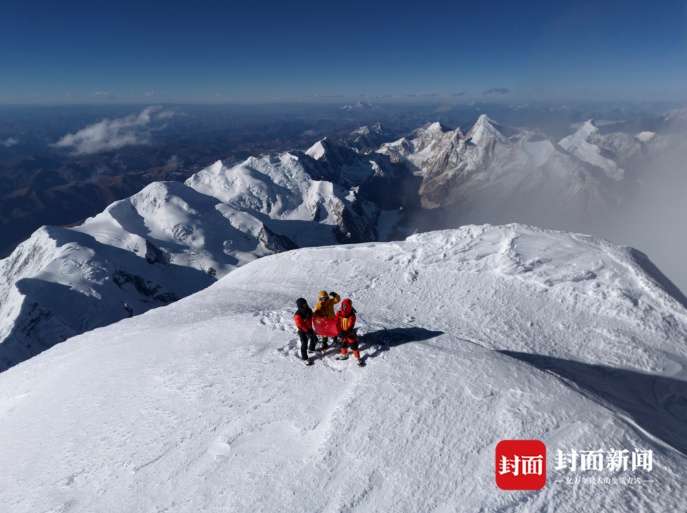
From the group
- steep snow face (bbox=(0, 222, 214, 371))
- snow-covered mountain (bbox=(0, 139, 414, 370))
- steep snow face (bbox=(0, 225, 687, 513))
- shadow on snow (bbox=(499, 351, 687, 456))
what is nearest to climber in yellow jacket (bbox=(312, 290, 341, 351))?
steep snow face (bbox=(0, 225, 687, 513))

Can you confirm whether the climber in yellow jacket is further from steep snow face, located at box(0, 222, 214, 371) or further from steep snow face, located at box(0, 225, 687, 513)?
steep snow face, located at box(0, 222, 214, 371)

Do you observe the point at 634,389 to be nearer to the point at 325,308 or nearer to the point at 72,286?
the point at 325,308

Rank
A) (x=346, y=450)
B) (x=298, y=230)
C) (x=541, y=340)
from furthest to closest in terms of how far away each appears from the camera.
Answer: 1. (x=298, y=230)
2. (x=541, y=340)
3. (x=346, y=450)

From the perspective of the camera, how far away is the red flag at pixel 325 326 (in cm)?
1173

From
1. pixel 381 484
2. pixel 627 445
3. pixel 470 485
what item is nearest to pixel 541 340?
pixel 627 445

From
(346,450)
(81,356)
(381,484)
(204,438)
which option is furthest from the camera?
(81,356)

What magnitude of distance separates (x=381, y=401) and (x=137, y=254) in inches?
5063

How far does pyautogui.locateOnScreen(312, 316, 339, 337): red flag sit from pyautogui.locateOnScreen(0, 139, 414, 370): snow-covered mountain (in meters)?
82.2

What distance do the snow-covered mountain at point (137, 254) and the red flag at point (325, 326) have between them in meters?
82.2

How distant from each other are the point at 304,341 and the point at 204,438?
3.70 m

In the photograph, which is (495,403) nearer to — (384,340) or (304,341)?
(384,340)

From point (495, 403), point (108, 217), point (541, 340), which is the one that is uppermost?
point (495, 403)

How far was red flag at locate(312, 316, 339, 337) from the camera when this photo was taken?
38.5 ft

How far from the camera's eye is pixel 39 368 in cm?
1666
